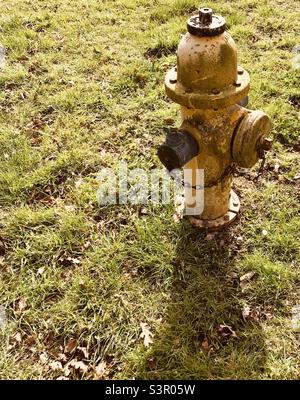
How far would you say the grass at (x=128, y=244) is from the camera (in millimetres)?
2855

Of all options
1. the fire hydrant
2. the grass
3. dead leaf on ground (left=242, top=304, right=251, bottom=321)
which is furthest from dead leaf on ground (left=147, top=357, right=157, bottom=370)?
the fire hydrant

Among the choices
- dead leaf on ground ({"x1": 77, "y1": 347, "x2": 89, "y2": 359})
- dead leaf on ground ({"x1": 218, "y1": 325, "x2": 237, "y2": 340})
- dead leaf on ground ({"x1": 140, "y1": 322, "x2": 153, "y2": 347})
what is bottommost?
dead leaf on ground ({"x1": 77, "y1": 347, "x2": 89, "y2": 359})

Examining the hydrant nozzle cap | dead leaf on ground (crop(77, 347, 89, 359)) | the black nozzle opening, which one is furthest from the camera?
dead leaf on ground (crop(77, 347, 89, 359))

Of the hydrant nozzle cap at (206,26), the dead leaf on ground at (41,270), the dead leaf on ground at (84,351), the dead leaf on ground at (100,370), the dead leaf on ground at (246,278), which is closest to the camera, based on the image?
the hydrant nozzle cap at (206,26)

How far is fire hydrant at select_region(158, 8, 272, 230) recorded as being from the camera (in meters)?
2.50

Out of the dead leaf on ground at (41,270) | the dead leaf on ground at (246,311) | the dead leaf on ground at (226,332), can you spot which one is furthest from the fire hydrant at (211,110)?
the dead leaf on ground at (41,270)

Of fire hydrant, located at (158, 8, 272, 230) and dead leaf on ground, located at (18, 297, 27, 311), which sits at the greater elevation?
fire hydrant, located at (158, 8, 272, 230)

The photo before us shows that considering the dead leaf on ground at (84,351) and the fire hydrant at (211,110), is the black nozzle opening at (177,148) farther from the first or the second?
the dead leaf on ground at (84,351)

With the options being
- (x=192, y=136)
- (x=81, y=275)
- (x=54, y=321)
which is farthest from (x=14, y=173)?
(x=192, y=136)

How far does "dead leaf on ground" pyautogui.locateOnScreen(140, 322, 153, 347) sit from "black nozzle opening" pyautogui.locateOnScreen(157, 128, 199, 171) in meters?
1.11

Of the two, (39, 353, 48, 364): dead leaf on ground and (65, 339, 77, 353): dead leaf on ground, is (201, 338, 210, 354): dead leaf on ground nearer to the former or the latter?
(65, 339, 77, 353): dead leaf on ground

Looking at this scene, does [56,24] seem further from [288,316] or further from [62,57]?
[288,316]

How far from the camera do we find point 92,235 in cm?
357

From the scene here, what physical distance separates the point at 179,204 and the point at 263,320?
1188mm
